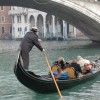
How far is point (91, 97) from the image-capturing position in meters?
6.02

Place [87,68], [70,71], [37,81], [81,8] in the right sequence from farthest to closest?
1. [81,8]
2. [87,68]
3. [70,71]
4. [37,81]

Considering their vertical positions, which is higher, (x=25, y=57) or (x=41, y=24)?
(x=25, y=57)

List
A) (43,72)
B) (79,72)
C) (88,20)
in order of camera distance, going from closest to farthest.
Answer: (79,72) < (43,72) < (88,20)

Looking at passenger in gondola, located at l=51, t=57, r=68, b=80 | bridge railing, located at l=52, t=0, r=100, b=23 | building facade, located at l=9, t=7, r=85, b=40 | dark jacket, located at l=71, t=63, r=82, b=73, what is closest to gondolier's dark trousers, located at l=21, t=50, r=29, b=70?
passenger in gondola, located at l=51, t=57, r=68, b=80

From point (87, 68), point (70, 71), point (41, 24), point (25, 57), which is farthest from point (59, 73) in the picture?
point (41, 24)

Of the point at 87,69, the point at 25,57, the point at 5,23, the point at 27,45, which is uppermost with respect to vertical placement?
the point at 27,45

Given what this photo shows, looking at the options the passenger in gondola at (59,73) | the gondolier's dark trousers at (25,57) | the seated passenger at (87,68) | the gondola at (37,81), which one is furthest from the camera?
the seated passenger at (87,68)

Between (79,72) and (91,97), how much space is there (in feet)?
3.65

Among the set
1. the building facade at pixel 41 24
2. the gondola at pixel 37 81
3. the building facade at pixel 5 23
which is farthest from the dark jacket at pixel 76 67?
the building facade at pixel 5 23

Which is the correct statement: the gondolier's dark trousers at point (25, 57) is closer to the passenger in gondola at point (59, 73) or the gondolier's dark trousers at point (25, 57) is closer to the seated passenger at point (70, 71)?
the passenger in gondola at point (59, 73)

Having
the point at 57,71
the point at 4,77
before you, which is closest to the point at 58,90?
the point at 57,71

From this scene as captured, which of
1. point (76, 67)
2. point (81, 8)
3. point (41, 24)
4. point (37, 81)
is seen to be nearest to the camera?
point (37, 81)

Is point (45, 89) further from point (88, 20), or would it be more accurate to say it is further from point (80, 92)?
Result: point (88, 20)

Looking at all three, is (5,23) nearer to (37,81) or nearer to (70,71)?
(70,71)
